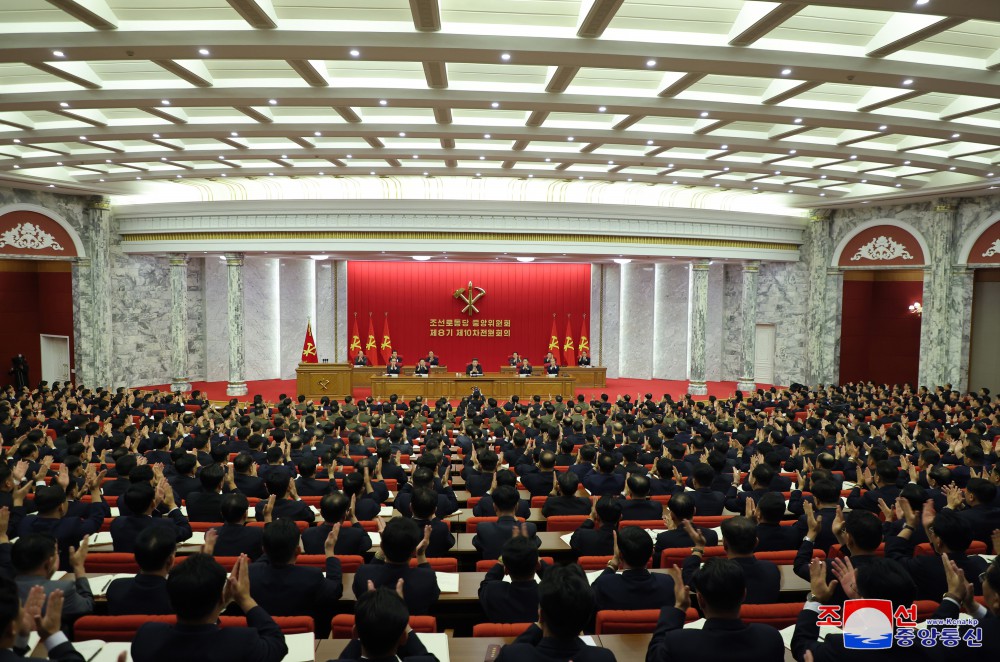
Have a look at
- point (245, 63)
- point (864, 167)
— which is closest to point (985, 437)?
point (864, 167)

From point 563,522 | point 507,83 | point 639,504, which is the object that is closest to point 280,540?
point 563,522

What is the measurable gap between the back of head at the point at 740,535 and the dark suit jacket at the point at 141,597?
9.62ft

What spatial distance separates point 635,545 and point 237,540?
2.63 m

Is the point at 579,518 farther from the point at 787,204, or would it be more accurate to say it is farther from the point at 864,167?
the point at 787,204

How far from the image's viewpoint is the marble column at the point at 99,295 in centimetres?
1559

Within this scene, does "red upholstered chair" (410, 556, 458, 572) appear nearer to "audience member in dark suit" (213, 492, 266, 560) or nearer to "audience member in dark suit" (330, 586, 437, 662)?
"audience member in dark suit" (213, 492, 266, 560)

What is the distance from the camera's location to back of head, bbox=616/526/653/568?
301 cm

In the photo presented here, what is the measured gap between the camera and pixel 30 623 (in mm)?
2205

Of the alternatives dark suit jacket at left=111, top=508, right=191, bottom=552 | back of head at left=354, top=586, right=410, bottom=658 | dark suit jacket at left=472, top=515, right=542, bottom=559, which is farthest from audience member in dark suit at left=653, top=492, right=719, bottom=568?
dark suit jacket at left=111, top=508, right=191, bottom=552

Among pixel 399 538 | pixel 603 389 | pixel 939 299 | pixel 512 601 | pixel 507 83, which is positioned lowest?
pixel 603 389

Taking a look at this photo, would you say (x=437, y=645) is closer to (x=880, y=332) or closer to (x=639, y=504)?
(x=639, y=504)

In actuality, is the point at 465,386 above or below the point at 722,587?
A: below

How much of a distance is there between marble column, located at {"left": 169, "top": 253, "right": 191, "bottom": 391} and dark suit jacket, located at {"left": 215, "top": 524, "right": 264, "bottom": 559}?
1413 centimetres

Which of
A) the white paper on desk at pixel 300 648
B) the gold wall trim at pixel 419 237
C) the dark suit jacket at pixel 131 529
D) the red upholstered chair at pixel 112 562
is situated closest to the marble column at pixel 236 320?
the gold wall trim at pixel 419 237
